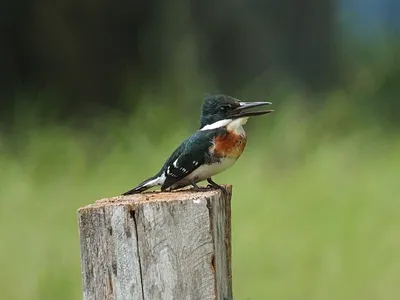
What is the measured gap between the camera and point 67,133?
4559mm

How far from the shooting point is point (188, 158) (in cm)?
185

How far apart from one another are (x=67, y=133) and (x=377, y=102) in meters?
1.67

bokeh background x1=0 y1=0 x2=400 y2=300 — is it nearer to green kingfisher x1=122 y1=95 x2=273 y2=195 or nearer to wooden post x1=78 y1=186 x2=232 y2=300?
green kingfisher x1=122 y1=95 x2=273 y2=195

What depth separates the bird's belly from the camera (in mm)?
1869

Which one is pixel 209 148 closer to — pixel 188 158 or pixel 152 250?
pixel 188 158

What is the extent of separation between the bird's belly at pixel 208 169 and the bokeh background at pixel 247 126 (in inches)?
51.4

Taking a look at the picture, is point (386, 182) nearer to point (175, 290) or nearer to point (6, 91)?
point (6, 91)

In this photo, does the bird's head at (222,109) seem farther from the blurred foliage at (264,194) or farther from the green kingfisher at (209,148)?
the blurred foliage at (264,194)

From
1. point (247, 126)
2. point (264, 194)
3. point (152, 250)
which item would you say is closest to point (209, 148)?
point (152, 250)

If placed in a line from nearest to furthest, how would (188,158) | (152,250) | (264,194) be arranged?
1. (152,250)
2. (188,158)
3. (264,194)

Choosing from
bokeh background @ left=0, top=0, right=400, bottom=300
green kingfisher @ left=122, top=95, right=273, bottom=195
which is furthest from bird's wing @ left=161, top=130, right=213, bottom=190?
bokeh background @ left=0, top=0, right=400, bottom=300

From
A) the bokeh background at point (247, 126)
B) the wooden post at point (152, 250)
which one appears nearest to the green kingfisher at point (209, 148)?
the wooden post at point (152, 250)

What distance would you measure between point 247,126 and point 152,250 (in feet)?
10.7

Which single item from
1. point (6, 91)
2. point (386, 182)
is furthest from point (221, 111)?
point (6, 91)
